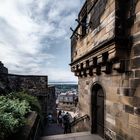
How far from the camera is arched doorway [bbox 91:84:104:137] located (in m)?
7.18

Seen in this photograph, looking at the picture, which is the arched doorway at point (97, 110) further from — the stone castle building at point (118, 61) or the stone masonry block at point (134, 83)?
the stone masonry block at point (134, 83)

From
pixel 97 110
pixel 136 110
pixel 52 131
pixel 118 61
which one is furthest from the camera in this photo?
pixel 52 131

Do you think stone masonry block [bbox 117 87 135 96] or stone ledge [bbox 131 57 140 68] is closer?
stone ledge [bbox 131 57 140 68]

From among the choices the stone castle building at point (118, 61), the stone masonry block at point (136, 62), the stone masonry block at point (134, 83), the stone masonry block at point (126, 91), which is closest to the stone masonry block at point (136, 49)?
the stone castle building at point (118, 61)

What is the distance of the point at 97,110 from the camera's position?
763 cm

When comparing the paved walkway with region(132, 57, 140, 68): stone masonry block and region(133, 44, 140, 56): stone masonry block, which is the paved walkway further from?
region(133, 44, 140, 56): stone masonry block

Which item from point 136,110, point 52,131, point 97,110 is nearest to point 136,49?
point 136,110

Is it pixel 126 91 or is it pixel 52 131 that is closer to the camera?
pixel 126 91

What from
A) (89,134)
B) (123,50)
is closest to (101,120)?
(89,134)

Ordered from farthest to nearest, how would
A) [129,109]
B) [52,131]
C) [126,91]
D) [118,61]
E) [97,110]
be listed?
1. [52,131]
2. [97,110]
3. [118,61]
4. [126,91]
5. [129,109]

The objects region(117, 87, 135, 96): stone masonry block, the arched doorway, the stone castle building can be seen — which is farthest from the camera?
the arched doorway

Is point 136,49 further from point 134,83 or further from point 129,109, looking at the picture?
point 129,109

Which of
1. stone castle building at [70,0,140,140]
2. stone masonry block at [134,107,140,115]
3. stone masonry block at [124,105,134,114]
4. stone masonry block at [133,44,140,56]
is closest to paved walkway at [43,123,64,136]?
stone castle building at [70,0,140,140]

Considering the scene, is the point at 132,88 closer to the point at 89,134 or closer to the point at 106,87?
the point at 106,87
